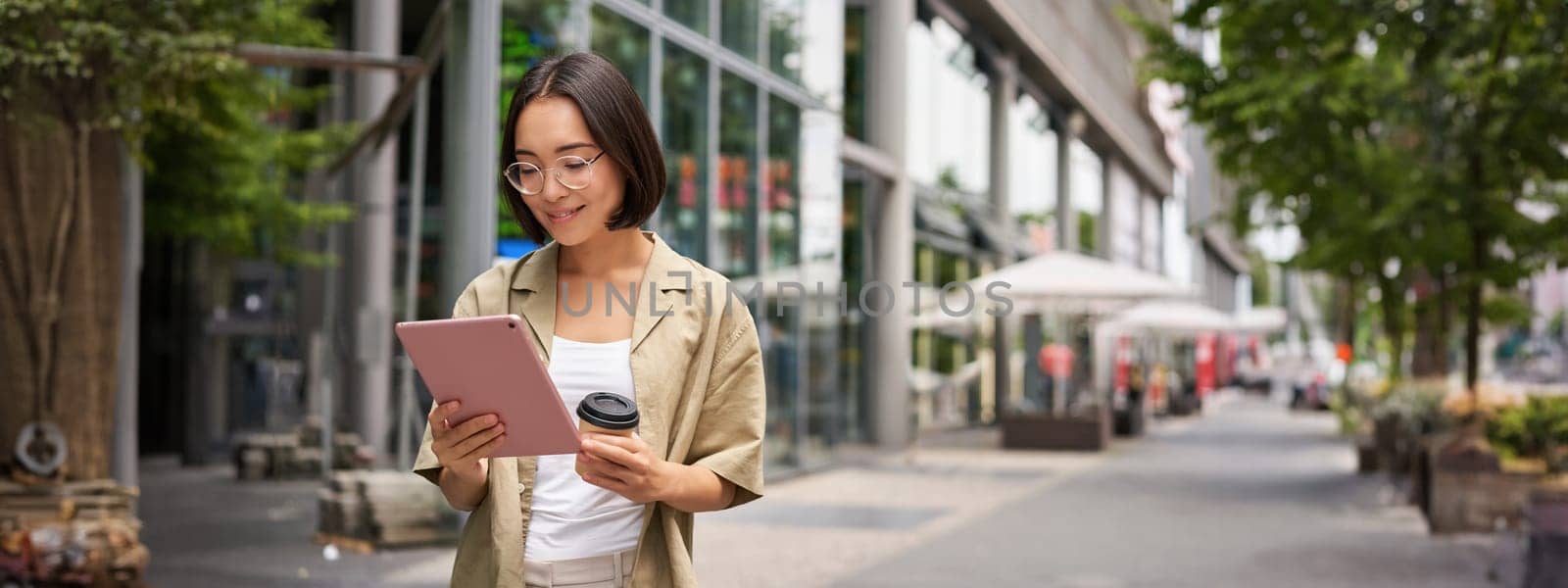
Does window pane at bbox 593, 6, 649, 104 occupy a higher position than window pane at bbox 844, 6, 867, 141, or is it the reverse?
window pane at bbox 844, 6, 867, 141

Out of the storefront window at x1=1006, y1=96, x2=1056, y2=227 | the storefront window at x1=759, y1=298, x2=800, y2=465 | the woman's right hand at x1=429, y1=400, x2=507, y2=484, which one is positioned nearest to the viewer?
the woman's right hand at x1=429, y1=400, x2=507, y2=484

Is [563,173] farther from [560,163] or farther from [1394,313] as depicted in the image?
[1394,313]

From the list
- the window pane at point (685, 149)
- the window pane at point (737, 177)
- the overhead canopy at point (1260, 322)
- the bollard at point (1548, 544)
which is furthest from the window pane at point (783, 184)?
the overhead canopy at point (1260, 322)

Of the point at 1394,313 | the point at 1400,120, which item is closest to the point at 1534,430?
the point at 1400,120

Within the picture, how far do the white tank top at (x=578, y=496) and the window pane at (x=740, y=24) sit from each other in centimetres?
1314

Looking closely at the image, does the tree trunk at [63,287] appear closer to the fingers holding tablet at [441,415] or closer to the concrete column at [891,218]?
the fingers holding tablet at [441,415]

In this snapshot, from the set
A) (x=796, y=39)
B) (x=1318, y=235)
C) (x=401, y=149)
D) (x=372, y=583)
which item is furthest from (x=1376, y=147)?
(x=372, y=583)

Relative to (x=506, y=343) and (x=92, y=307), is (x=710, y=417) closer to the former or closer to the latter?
(x=506, y=343)

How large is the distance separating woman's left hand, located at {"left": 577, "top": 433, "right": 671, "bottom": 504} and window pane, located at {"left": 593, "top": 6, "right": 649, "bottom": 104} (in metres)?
9.79

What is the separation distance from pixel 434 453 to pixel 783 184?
1496 cm

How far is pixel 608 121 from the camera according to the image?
91.7 inches

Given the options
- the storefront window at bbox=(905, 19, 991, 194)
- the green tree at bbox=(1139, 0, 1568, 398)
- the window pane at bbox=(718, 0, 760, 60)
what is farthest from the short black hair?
the storefront window at bbox=(905, 19, 991, 194)

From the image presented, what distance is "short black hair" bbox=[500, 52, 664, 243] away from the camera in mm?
2318

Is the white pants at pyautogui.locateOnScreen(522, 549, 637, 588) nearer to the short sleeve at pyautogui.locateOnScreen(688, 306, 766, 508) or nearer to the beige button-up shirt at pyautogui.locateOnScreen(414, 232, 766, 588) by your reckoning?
the beige button-up shirt at pyautogui.locateOnScreen(414, 232, 766, 588)
